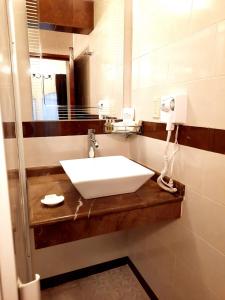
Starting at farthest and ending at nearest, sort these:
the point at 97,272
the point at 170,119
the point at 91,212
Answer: the point at 97,272, the point at 170,119, the point at 91,212

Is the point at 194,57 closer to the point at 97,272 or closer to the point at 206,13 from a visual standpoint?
the point at 206,13

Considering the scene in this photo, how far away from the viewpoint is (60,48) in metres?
1.37

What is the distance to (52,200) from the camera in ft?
3.29

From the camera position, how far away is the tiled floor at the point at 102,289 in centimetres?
150

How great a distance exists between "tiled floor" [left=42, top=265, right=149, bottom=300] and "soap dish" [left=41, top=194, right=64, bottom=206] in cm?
93

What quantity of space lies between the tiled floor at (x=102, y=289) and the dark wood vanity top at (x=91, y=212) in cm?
82

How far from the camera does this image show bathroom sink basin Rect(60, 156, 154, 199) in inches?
38.8

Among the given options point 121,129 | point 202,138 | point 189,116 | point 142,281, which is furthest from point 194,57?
point 142,281

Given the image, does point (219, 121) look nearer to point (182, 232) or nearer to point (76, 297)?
point (182, 232)

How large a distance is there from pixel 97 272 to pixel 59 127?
1208mm

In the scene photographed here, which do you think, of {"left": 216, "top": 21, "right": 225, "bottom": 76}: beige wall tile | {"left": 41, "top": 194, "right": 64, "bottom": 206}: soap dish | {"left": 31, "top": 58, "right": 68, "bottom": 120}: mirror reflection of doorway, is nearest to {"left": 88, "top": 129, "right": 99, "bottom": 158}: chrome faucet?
{"left": 31, "top": 58, "right": 68, "bottom": 120}: mirror reflection of doorway

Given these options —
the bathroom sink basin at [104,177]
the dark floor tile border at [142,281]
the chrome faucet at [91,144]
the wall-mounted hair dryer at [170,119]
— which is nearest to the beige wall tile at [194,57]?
the wall-mounted hair dryer at [170,119]

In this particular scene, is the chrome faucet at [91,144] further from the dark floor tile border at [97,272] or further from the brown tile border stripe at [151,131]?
the dark floor tile border at [97,272]

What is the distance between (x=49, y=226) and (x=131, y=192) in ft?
1.49
